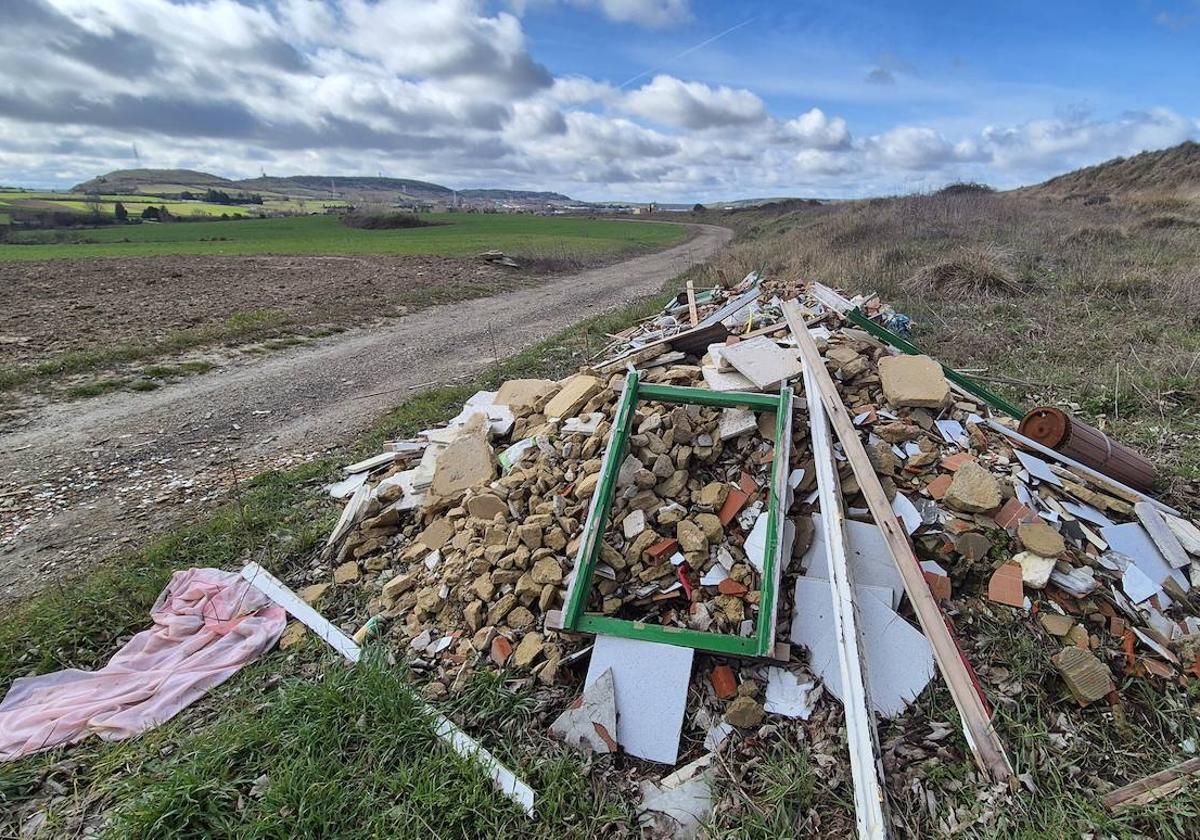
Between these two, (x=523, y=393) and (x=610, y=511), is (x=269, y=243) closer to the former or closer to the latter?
(x=523, y=393)

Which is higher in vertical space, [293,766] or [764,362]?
[764,362]

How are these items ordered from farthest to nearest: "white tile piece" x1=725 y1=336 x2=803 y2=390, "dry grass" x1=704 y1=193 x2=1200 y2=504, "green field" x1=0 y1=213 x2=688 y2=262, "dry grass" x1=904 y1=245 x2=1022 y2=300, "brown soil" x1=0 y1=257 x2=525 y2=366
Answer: "green field" x1=0 y1=213 x2=688 y2=262 < "dry grass" x1=904 y1=245 x2=1022 y2=300 < "brown soil" x1=0 y1=257 x2=525 y2=366 < "dry grass" x1=704 y1=193 x2=1200 y2=504 < "white tile piece" x1=725 y1=336 x2=803 y2=390

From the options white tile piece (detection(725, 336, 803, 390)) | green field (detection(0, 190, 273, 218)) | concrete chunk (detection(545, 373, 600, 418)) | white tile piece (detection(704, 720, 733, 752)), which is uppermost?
green field (detection(0, 190, 273, 218))

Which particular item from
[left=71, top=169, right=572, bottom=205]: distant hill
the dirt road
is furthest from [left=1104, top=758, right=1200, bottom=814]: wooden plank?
[left=71, top=169, right=572, bottom=205]: distant hill

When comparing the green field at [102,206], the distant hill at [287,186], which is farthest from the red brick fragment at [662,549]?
the distant hill at [287,186]

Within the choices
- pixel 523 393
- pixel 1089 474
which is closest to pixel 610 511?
pixel 523 393

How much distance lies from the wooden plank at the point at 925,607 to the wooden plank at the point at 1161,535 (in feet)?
4.89

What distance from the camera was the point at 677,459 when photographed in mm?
3834

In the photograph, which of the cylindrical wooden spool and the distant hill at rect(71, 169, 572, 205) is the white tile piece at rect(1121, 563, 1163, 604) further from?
the distant hill at rect(71, 169, 572, 205)

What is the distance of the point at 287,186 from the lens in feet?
422

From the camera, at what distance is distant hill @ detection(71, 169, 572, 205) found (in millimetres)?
90938

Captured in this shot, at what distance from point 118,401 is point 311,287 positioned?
845cm

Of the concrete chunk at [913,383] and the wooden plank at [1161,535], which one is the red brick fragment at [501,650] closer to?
the concrete chunk at [913,383]

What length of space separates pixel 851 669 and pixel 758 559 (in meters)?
0.76
